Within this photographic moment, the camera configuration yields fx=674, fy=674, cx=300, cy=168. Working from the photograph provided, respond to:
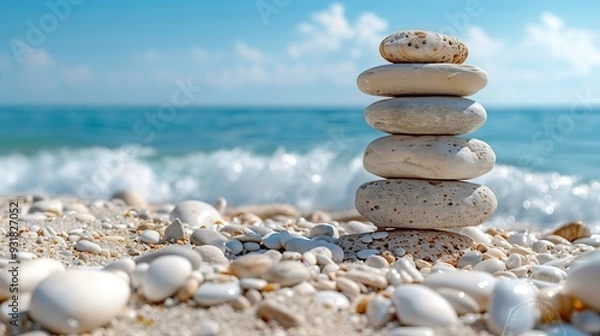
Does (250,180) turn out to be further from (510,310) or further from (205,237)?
(510,310)

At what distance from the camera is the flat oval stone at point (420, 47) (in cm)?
444

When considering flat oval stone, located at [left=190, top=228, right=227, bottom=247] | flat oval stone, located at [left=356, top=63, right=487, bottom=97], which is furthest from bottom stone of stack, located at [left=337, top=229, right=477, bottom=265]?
flat oval stone, located at [left=356, top=63, right=487, bottom=97]

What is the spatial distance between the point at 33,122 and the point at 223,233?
94.6 feet

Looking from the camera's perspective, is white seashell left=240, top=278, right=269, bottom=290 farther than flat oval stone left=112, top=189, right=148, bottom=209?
No

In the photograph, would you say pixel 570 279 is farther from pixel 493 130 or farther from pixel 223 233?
pixel 493 130

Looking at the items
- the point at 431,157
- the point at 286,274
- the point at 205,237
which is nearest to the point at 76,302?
the point at 286,274

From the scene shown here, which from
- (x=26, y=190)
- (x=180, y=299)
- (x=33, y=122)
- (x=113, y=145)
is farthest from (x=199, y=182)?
(x=33, y=122)

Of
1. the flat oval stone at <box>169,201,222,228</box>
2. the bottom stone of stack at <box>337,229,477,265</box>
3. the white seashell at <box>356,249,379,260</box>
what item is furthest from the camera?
the flat oval stone at <box>169,201,222,228</box>

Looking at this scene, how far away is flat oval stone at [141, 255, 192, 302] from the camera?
3014 mm

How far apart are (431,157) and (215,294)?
77.1 inches

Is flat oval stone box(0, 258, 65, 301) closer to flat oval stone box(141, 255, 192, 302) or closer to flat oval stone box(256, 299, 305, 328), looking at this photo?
flat oval stone box(141, 255, 192, 302)

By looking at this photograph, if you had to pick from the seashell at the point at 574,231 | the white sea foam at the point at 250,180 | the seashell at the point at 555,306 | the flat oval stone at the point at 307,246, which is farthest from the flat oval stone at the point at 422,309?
the white sea foam at the point at 250,180

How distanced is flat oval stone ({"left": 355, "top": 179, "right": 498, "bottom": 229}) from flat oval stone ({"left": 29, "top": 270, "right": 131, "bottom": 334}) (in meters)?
2.09

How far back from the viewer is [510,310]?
2756 millimetres
